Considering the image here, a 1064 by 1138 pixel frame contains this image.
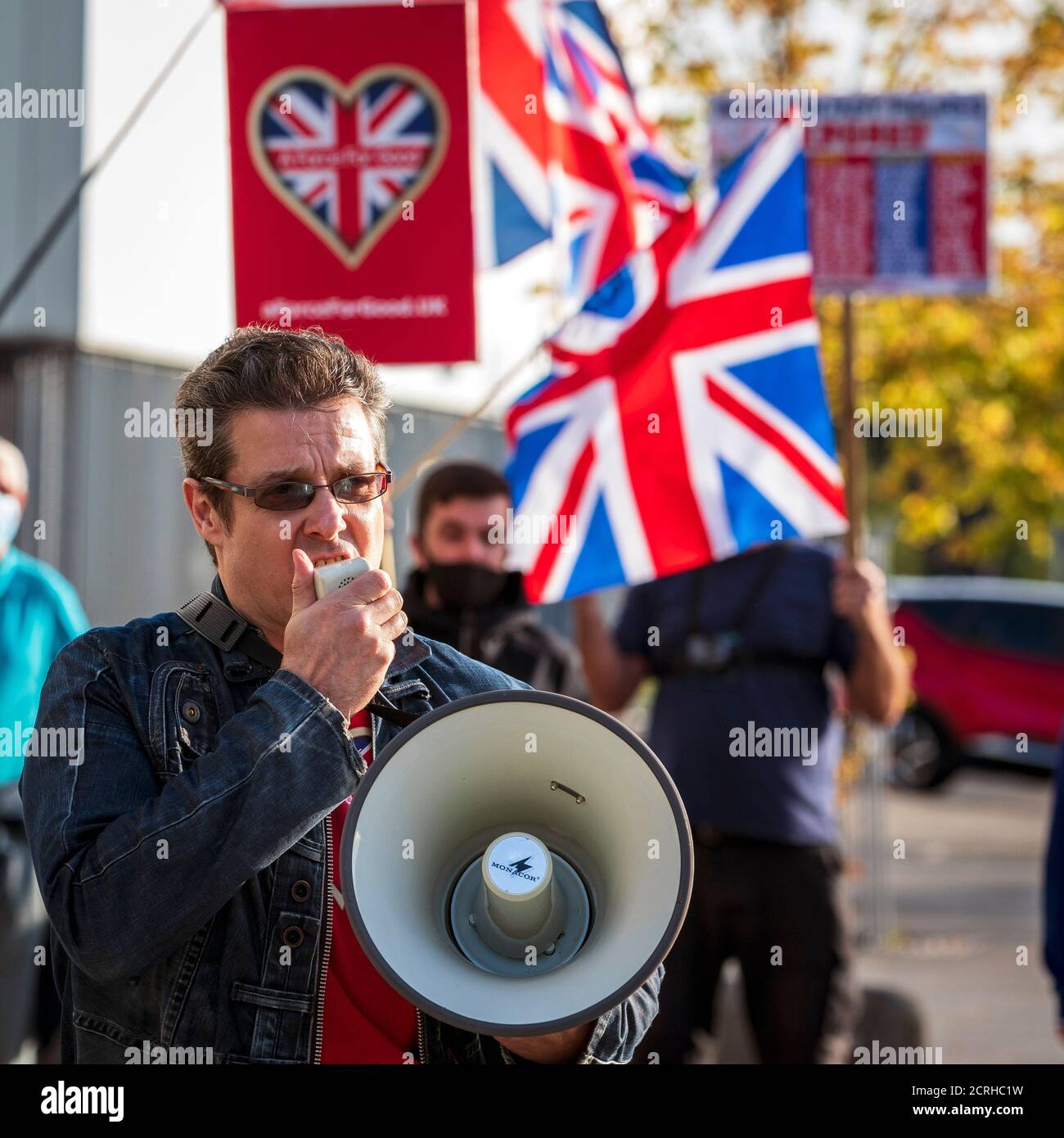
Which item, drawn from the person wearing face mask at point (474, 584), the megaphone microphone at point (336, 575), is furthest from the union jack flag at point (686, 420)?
the megaphone microphone at point (336, 575)

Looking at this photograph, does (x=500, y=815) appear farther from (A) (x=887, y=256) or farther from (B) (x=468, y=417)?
(A) (x=887, y=256)

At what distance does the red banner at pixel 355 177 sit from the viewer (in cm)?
386

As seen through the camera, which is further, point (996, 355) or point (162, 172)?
point (996, 355)

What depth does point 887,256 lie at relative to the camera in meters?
5.91

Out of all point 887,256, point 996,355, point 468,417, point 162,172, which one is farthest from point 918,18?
point 468,417

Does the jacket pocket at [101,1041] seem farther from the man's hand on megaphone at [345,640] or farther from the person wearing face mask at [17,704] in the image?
the person wearing face mask at [17,704]

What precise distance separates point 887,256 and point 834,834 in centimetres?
230

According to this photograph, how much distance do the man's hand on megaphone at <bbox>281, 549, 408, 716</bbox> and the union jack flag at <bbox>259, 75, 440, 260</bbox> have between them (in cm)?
222

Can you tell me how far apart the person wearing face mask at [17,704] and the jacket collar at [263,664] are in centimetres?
288

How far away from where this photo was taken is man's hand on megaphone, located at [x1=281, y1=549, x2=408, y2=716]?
1823 mm

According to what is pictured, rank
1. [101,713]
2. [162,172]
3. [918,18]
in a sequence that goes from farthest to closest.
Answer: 1. [918,18]
2. [162,172]
3. [101,713]

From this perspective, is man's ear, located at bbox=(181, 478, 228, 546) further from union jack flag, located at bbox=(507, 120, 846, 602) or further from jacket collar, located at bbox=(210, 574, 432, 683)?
union jack flag, located at bbox=(507, 120, 846, 602)

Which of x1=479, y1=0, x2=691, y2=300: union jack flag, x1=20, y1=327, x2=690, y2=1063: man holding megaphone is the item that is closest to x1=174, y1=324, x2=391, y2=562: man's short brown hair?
x1=20, y1=327, x2=690, y2=1063: man holding megaphone
